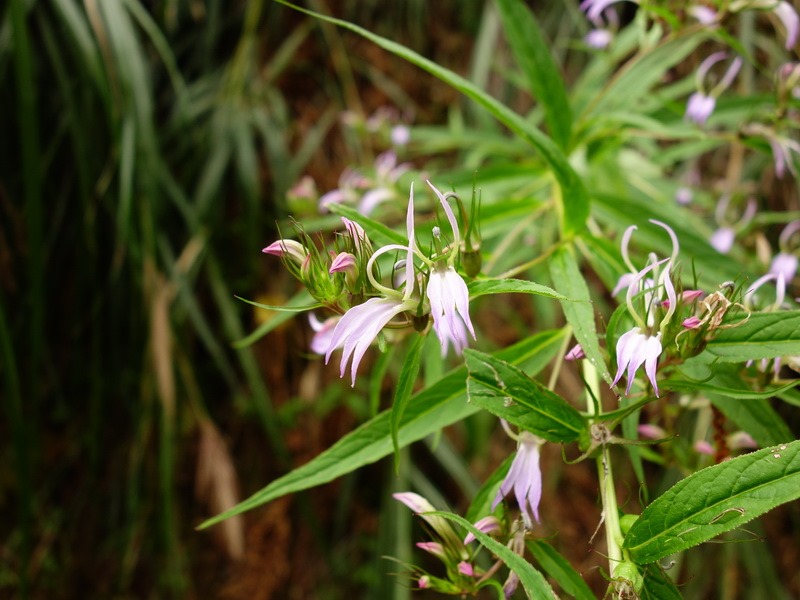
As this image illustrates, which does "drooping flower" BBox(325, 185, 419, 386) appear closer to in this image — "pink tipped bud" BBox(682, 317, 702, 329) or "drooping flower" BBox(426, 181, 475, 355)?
"drooping flower" BBox(426, 181, 475, 355)

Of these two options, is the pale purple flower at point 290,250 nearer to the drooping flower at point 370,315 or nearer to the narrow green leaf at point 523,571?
the drooping flower at point 370,315

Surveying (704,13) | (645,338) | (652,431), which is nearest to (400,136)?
(704,13)

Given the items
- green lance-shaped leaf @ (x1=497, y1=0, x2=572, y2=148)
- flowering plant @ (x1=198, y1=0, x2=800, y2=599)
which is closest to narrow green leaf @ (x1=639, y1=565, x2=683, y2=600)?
flowering plant @ (x1=198, y1=0, x2=800, y2=599)

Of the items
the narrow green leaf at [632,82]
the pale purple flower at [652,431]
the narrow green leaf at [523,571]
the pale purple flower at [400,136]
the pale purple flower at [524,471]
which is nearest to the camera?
the narrow green leaf at [523,571]

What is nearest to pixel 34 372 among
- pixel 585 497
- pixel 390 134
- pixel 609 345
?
pixel 390 134

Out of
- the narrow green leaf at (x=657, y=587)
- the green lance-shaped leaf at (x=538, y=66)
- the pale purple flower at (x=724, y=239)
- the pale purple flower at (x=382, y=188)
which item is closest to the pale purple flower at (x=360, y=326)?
the narrow green leaf at (x=657, y=587)

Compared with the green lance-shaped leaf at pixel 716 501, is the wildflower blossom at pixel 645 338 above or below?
above
